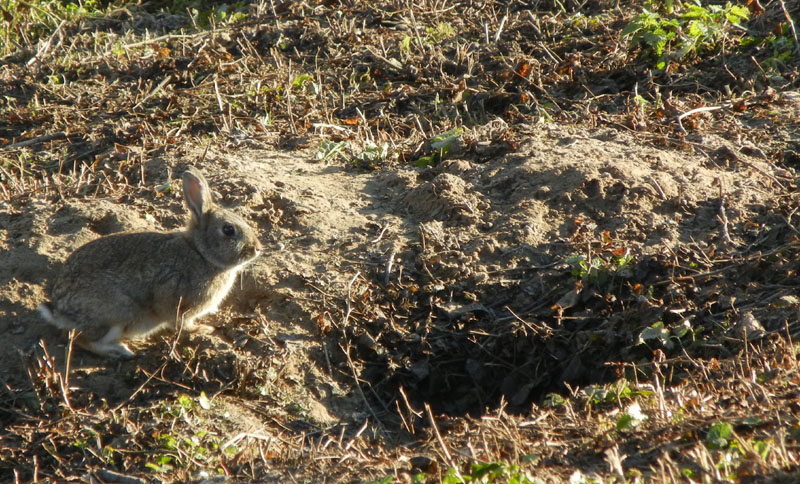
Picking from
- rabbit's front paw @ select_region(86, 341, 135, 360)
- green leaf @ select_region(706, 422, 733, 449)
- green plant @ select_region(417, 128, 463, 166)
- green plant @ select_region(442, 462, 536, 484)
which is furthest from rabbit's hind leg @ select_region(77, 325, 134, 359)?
green leaf @ select_region(706, 422, 733, 449)

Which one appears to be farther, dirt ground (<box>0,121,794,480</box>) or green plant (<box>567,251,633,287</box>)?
green plant (<box>567,251,633,287</box>)

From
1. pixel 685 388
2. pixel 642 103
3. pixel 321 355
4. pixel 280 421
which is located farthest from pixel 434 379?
pixel 642 103

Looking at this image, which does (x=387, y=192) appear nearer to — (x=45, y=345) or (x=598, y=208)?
(x=598, y=208)

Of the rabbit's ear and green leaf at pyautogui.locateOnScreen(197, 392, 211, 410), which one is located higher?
the rabbit's ear

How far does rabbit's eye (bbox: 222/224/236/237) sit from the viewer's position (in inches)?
223

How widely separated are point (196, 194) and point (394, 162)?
200cm

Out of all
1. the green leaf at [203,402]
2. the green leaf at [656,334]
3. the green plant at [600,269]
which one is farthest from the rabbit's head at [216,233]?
the green leaf at [656,334]

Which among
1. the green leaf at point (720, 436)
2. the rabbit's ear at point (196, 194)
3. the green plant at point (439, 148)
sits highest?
the rabbit's ear at point (196, 194)

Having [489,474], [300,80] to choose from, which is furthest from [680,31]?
[489,474]

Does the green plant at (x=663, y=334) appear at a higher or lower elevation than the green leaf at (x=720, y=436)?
lower

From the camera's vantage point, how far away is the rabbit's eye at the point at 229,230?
5676 millimetres

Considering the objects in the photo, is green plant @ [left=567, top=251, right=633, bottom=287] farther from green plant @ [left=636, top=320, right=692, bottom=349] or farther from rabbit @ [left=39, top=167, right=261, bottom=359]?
rabbit @ [left=39, top=167, right=261, bottom=359]

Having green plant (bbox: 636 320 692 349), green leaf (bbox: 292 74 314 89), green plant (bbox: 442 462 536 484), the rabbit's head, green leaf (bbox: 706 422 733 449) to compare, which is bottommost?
green plant (bbox: 636 320 692 349)

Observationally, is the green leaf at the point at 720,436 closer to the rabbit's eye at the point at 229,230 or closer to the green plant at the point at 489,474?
the green plant at the point at 489,474
